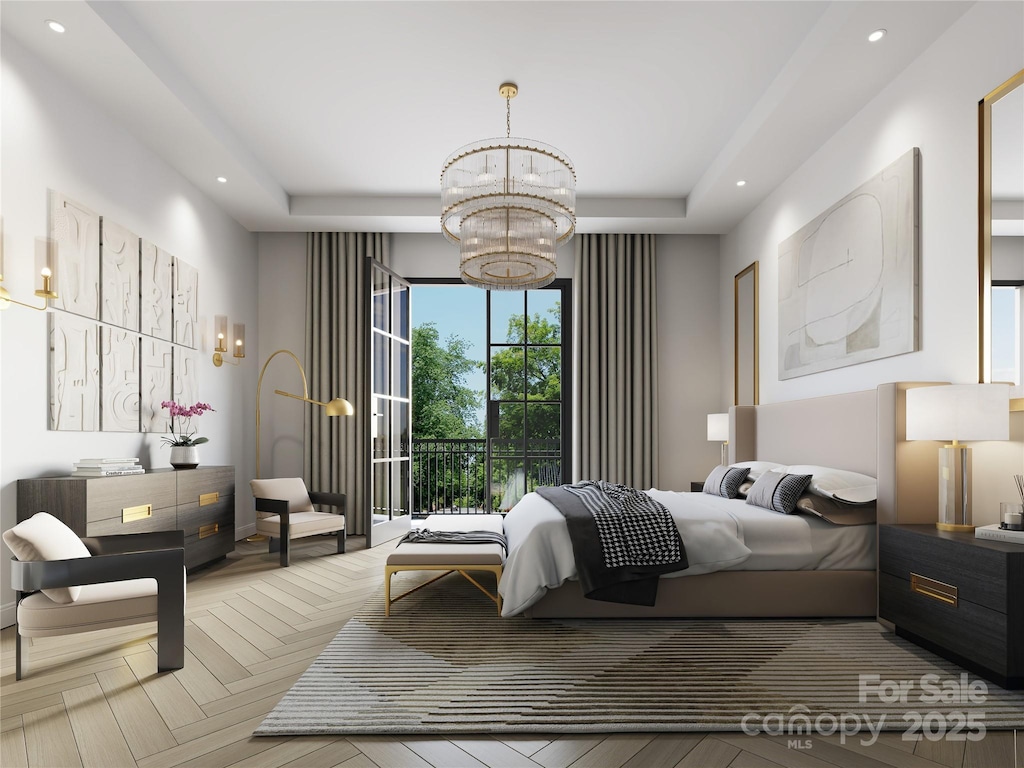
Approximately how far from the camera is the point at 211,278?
204 inches

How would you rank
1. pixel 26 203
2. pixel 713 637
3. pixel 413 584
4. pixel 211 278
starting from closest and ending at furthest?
pixel 713 637, pixel 26 203, pixel 413 584, pixel 211 278

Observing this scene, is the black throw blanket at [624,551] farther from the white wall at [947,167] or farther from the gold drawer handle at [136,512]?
the gold drawer handle at [136,512]

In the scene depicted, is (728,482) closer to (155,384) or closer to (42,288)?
(155,384)

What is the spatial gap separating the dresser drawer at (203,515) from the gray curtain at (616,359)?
10.3ft

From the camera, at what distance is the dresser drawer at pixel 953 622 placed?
227 cm

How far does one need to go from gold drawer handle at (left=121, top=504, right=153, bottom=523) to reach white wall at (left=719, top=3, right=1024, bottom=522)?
4.30 meters

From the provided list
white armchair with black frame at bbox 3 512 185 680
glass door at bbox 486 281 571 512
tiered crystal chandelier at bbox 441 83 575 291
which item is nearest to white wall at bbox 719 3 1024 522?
tiered crystal chandelier at bbox 441 83 575 291

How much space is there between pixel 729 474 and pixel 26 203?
14.4 feet

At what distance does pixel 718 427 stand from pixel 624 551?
9.06ft

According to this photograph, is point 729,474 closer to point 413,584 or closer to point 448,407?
point 413,584

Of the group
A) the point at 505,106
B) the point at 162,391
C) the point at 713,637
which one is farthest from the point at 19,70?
the point at 713,637

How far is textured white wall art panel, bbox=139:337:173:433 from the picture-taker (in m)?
4.13

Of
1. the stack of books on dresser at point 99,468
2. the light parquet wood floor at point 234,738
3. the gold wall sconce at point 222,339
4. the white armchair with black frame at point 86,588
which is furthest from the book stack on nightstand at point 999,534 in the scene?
the gold wall sconce at point 222,339

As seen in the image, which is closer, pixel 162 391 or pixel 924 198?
pixel 924 198
